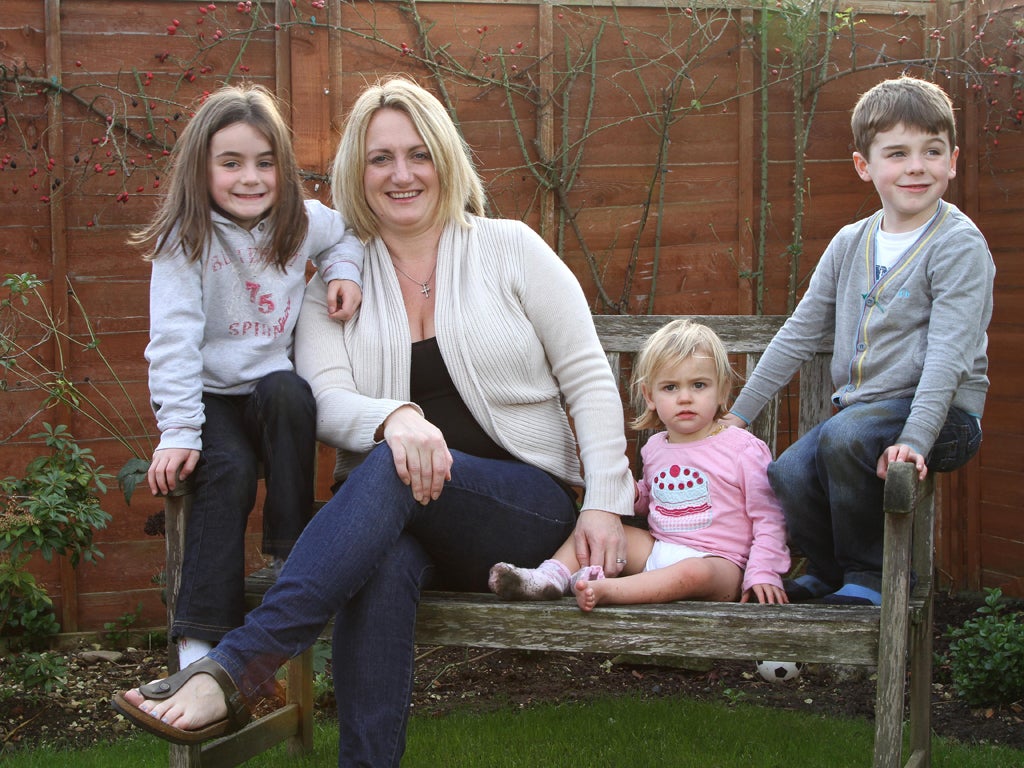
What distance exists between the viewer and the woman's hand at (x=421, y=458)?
7.39ft

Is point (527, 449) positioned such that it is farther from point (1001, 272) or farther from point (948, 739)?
point (1001, 272)

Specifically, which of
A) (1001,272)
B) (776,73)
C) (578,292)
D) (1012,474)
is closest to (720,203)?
(776,73)

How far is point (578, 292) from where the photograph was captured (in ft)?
8.73

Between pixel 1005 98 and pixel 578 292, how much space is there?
7.55 feet

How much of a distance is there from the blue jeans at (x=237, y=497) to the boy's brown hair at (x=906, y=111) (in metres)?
1.37

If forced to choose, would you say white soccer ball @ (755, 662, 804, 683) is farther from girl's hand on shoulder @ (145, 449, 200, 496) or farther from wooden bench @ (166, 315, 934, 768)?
girl's hand on shoulder @ (145, 449, 200, 496)

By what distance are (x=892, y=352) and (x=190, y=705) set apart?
162 cm

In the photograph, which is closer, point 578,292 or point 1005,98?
point 578,292

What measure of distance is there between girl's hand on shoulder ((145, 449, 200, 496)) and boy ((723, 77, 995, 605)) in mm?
1253

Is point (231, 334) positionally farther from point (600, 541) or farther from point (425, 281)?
point (600, 541)

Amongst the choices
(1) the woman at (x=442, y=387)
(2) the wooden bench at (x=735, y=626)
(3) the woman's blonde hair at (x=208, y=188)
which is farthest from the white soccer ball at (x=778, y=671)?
(3) the woman's blonde hair at (x=208, y=188)

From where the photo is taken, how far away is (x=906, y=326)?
2518 mm

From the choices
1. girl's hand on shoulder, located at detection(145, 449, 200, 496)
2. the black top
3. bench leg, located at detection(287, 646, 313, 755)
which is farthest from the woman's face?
bench leg, located at detection(287, 646, 313, 755)

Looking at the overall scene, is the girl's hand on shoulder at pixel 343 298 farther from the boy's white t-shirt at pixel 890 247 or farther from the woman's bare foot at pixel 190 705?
the boy's white t-shirt at pixel 890 247
